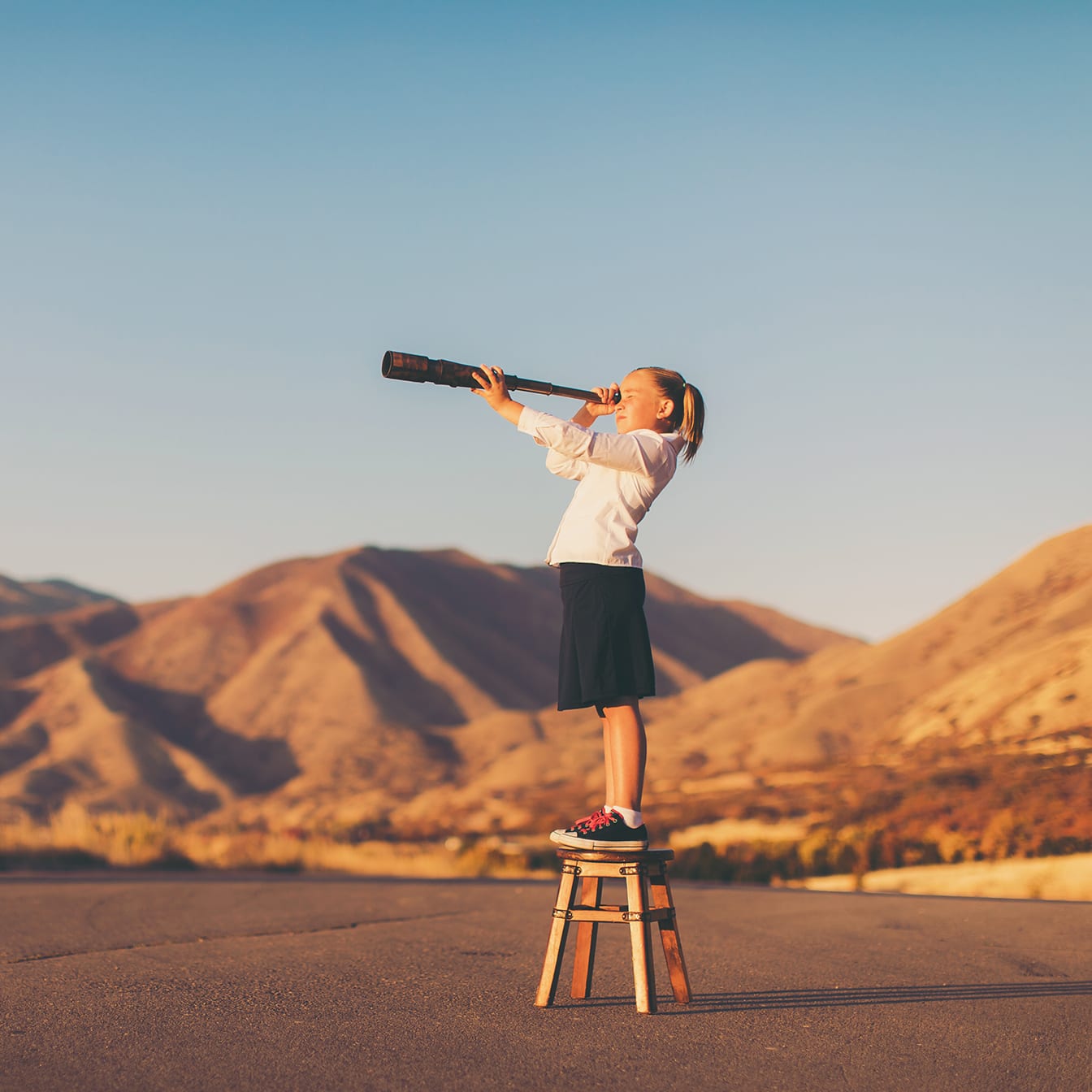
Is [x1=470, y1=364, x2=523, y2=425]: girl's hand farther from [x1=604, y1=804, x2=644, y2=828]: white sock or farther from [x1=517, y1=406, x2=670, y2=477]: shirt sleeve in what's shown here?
[x1=604, y1=804, x2=644, y2=828]: white sock

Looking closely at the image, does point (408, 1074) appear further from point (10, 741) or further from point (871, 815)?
point (10, 741)

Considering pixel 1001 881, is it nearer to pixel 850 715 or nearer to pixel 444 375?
pixel 444 375

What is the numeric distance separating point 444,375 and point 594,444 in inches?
27.7

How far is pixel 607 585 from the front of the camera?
5293 millimetres

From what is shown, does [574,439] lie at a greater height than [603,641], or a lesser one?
greater

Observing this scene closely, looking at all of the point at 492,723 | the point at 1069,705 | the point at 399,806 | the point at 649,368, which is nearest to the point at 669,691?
the point at 492,723

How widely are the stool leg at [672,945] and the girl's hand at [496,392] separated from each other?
1973mm

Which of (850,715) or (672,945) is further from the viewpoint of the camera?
(850,715)

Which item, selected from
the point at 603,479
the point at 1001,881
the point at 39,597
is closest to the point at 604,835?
the point at 603,479

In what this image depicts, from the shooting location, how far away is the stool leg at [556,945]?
5023 millimetres

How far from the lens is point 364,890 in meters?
11.1

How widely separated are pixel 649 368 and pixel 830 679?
5274 centimetres

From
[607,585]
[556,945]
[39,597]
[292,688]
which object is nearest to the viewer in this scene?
[556,945]

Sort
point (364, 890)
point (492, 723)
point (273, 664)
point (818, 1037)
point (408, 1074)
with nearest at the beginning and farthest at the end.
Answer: point (408, 1074), point (818, 1037), point (364, 890), point (492, 723), point (273, 664)
